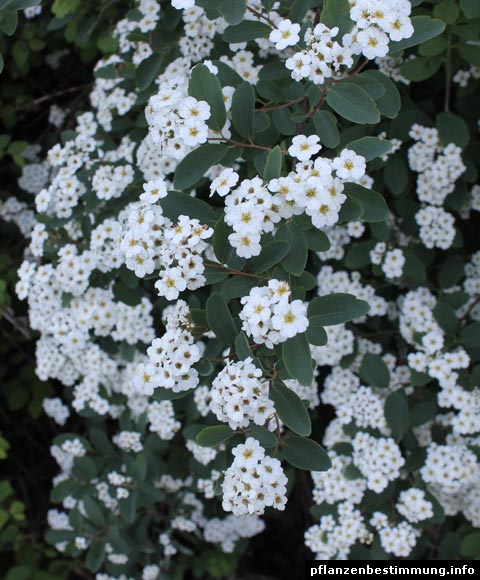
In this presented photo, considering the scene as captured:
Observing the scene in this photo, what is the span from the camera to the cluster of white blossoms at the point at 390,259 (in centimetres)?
296

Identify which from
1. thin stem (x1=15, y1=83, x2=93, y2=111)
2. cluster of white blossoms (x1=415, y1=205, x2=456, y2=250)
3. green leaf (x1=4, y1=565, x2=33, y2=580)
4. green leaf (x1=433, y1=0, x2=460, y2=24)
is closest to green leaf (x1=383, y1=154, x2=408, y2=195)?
cluster of white blossoms (x1=415, y1=205, x2=456, y2=250)

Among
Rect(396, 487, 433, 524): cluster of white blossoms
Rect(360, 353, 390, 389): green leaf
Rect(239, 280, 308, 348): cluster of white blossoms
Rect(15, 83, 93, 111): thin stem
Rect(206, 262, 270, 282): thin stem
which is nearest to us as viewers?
Rect(239, 280, 308, 348): cluster of white blossoms

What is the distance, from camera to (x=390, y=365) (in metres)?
3.12

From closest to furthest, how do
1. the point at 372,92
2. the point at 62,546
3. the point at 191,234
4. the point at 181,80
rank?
the point at 191,234, the point at 372,92, the point at 181,80, the point at 62,546

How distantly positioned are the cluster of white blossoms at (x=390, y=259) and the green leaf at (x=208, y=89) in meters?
1.18

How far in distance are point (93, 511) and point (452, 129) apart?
7.89ft

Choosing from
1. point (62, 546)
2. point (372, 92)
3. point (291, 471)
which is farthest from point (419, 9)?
point (62, 546)

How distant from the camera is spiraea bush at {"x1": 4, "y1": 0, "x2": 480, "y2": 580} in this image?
6.33 ft

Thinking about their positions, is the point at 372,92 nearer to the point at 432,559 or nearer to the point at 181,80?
the point at 181,80

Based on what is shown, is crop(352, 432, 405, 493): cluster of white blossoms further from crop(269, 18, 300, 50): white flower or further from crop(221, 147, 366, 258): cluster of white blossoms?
crop(269, 18, 300, 50): white flower

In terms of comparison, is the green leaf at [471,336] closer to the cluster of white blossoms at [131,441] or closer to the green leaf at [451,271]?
the green leaf at [451,271]

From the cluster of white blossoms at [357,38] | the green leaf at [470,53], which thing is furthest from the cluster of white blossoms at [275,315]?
the green leaf at [470,53]

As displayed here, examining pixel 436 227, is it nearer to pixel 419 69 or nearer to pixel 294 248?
pixel 419 69

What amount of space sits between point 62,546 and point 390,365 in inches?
76.2
